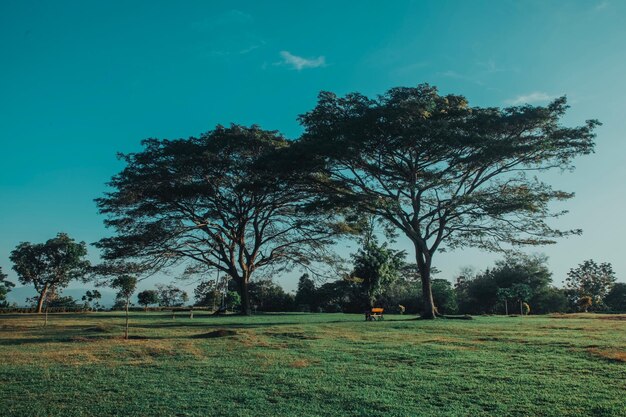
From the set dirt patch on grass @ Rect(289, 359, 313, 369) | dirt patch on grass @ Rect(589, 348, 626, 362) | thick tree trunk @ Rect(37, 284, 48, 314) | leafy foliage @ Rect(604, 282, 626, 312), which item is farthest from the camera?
thick tree trunk @ Rect(37, 284, 48, 314)

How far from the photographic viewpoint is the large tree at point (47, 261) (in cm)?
4894

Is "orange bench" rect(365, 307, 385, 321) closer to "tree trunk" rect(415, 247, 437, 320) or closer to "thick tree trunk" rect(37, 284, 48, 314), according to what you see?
"tree trunk" rect(415, 247, 437, 320)

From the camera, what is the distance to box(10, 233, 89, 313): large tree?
48.9 metres

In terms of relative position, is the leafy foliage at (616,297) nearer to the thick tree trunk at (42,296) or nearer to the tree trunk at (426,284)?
the tree trunk at (426,284)

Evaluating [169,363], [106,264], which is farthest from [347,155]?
[106,264]

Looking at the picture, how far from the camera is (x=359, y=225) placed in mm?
32625

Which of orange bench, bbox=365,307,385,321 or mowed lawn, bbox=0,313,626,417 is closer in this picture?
mowed lawn, bbox=0,313,626,417

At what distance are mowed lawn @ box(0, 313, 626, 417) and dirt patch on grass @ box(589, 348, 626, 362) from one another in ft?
0.12

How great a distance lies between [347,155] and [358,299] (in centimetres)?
2295

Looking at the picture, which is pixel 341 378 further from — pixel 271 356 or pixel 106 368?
pixel 106 368

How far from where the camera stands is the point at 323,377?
8.02 m

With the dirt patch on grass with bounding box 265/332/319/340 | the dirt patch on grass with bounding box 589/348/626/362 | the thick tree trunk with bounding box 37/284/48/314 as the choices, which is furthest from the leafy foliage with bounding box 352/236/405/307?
the thick tree trunk with bounding box 37/284/48/314

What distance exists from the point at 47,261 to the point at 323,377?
51501mm

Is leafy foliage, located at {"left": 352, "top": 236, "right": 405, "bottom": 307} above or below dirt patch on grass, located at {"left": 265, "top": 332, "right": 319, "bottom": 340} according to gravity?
above
